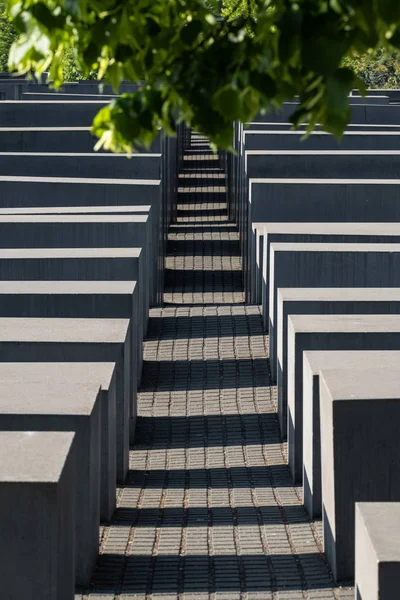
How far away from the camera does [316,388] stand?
8.88m

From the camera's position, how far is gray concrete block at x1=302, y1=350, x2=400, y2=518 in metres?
8.91

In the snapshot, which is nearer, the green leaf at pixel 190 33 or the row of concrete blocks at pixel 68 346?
the green leaf at pixel 190 33

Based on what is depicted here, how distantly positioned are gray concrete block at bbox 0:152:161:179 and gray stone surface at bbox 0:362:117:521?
10888 millimetres

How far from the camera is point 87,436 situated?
305 inches

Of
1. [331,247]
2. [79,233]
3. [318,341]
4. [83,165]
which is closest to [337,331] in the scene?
[318,341]

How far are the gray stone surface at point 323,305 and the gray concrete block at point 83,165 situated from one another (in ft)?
27.5

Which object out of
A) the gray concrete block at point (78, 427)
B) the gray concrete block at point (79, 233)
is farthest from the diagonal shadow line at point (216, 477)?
the gray concrete block at point (79, 233)

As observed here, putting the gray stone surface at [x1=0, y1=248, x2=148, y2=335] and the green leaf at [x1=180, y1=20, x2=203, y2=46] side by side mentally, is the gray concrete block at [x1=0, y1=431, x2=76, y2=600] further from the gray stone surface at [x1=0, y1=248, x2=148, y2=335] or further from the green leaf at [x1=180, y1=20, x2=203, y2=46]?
the gray stone surface at [x1=0, y1=248, x2=148, y2=335]

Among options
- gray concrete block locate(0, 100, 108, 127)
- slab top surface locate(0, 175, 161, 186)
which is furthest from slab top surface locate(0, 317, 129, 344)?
gray concrete block locate(0, 100, 108, 127)

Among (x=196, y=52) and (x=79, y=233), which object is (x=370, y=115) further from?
(x=196, y=52)

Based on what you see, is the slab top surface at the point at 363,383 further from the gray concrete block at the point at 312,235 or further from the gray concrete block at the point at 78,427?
the gray concrete block at the point at 312,235

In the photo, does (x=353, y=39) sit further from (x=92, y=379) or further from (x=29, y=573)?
(x=92, y=379)

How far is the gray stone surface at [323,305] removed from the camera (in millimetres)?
11406

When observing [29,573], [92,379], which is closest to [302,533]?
[92,379]
